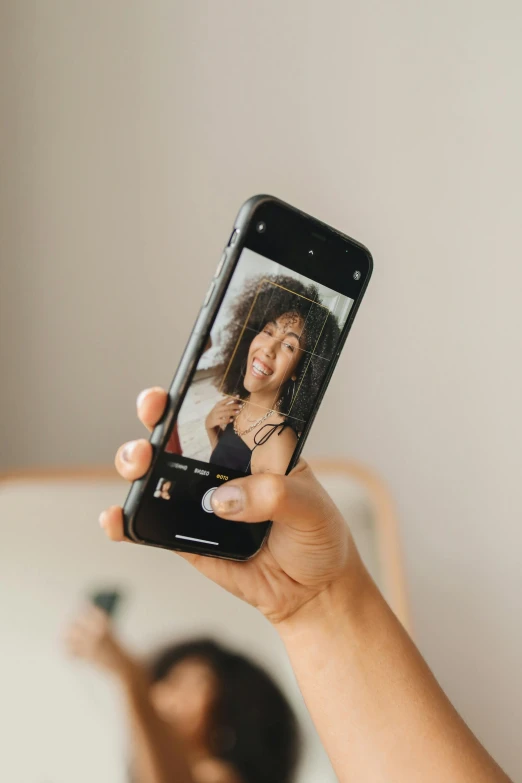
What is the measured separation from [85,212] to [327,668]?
61 centimetres

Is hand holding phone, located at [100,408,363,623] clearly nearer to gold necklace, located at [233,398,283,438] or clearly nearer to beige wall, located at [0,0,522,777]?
gold necklace, located at [233,398,283,438]

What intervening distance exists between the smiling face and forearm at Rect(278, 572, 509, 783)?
0.20 meters

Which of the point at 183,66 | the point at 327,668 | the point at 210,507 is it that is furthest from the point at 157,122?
the point at 327,668

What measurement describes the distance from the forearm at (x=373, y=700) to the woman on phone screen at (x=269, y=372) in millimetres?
149

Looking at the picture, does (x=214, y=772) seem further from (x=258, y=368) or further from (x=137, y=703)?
(x=258, y=368)

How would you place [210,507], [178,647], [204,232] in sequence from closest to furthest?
[210,507], [178,647], [204,232]

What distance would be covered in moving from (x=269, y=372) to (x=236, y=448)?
2.4 inches

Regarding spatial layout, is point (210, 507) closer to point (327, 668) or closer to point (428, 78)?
point (327, 668)

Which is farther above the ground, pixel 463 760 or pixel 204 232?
pixel 204 232

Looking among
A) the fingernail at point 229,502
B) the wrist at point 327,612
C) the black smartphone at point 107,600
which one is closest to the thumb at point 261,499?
the fingernail at point 229,502

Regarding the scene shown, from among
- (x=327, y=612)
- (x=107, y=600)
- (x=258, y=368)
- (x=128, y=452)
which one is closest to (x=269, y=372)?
(x=258, y=368)

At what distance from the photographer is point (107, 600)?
2.56 ft

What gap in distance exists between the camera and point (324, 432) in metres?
0.94

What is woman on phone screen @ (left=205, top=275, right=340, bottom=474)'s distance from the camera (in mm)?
479
